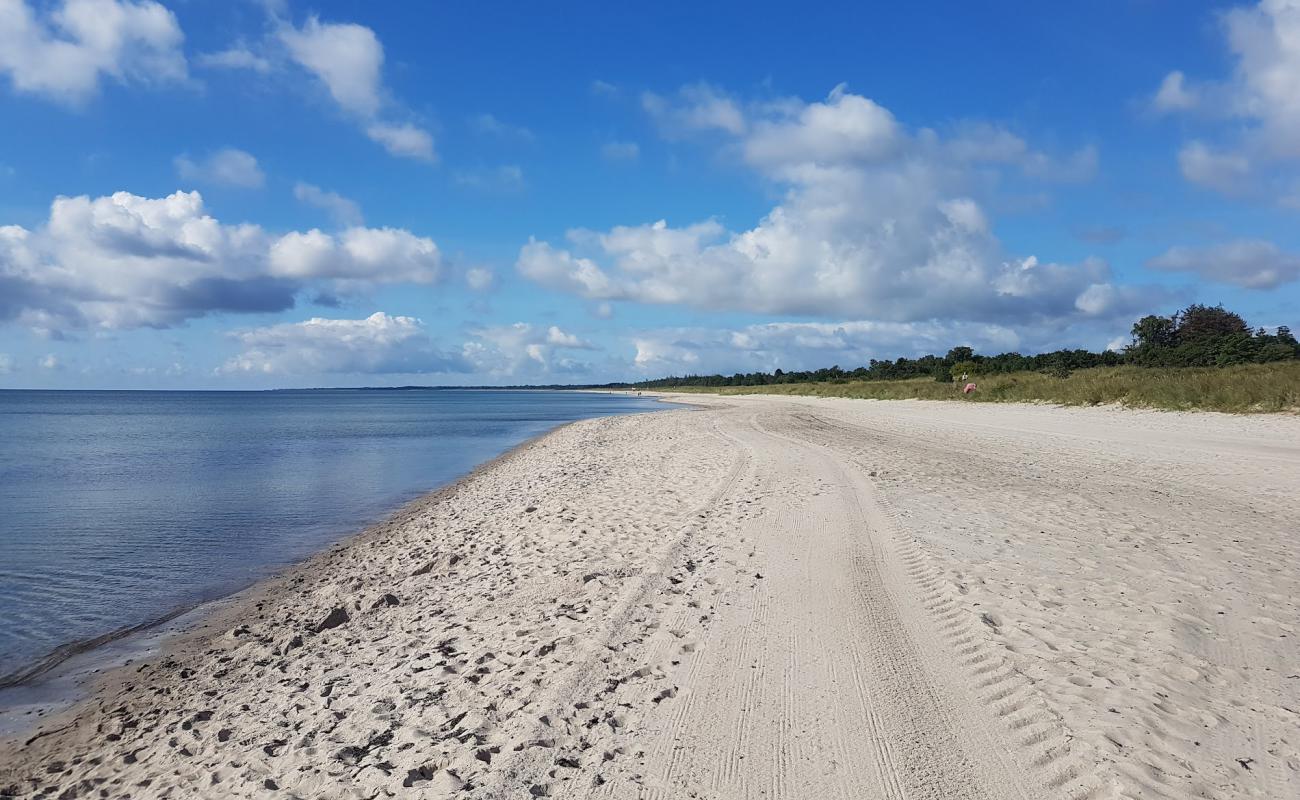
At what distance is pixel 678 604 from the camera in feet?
22.2

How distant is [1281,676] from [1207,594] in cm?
200

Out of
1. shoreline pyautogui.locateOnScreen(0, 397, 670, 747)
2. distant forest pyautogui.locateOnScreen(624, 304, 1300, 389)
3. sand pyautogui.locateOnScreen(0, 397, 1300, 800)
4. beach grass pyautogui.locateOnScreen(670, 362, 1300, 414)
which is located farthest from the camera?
distant forest pyautogui.locateOnScreen(624, 304, 1300, 389)

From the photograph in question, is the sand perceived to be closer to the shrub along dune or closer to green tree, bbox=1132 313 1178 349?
the shrub along dune

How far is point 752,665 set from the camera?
5227mm

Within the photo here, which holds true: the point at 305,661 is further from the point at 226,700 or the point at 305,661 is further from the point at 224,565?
the point at 224,565

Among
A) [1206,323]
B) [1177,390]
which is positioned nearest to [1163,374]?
[1177,390]

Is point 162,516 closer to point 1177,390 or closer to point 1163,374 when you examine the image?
point 1177,390

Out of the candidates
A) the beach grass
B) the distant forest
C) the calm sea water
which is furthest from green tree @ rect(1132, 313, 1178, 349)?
the calm sea water

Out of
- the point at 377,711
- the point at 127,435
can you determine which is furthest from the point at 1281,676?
the point at 127,435

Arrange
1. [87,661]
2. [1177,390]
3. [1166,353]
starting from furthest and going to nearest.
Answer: [1166,353] → [1177,390] → [87,661]

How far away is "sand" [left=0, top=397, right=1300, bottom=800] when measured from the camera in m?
3.94

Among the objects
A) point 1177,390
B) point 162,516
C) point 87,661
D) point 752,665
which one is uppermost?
point 1177,390

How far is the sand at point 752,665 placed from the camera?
3941 millimetres

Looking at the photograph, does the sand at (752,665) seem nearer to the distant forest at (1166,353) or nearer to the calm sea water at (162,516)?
the calm sea water at (162,516)
